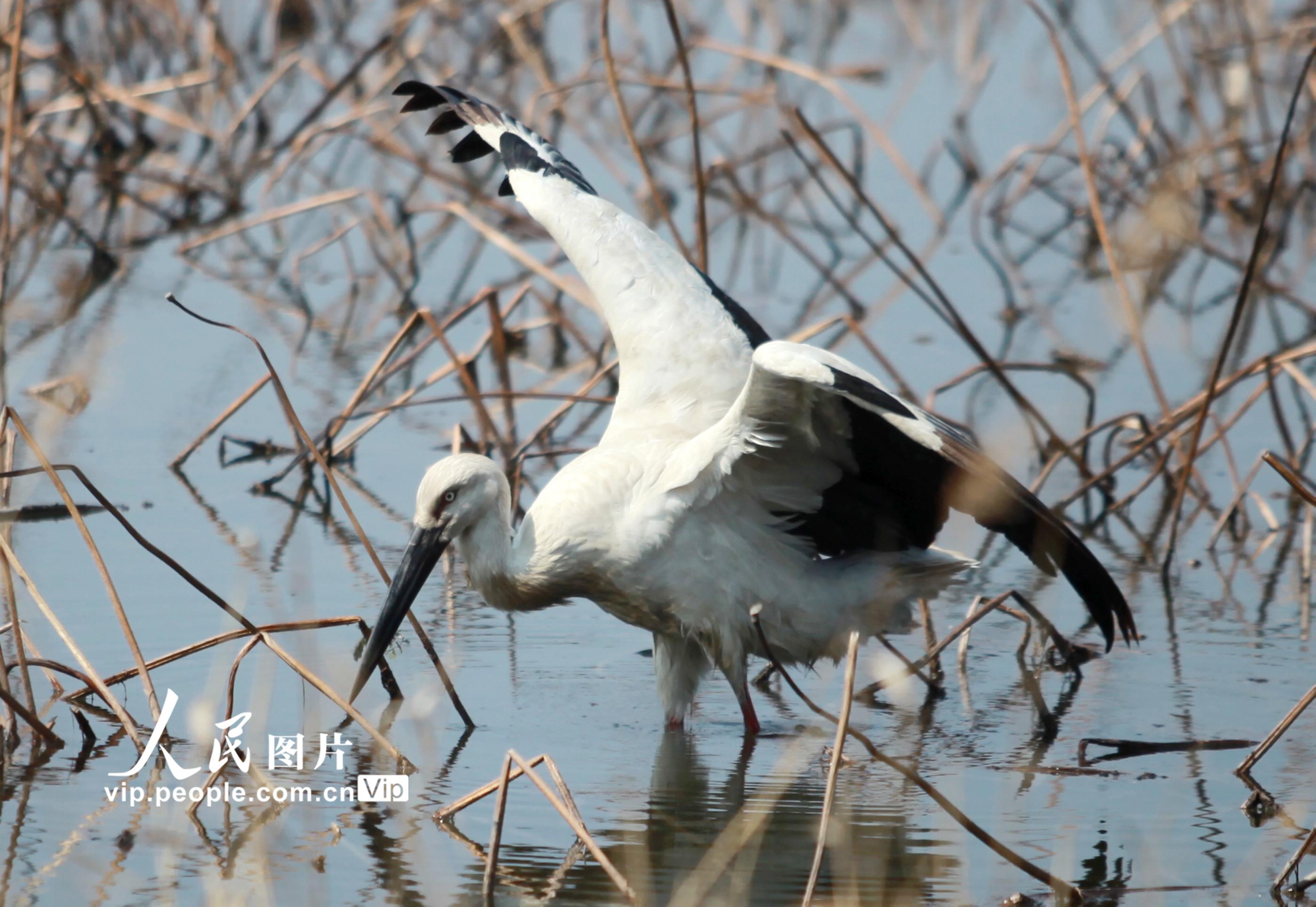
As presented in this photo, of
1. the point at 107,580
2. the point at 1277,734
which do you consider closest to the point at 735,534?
the point at 1277,734

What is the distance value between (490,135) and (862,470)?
2.24 m

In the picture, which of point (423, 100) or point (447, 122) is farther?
point (447, 122)

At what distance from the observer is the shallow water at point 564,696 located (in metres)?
3.97

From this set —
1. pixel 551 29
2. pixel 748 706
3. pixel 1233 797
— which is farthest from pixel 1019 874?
pixel 551 29

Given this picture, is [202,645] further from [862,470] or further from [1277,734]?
[1277,734]

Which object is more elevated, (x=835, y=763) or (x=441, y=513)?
(x=441, y=513)

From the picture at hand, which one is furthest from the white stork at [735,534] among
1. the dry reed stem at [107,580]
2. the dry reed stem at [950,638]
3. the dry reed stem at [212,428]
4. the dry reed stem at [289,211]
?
the dry reed stem at [289,211]

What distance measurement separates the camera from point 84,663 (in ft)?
14.3

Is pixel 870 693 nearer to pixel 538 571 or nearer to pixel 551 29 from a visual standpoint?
pixel 538 571

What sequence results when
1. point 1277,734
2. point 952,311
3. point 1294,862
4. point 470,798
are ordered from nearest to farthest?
point 1294,862 → point 470,798 → point 1277,734 → point 952,311

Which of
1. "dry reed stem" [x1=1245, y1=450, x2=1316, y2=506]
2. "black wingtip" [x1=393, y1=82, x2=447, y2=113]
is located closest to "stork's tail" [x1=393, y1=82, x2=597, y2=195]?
"black wingtip" [x1=393, y1=82, x2=447, y2=113]

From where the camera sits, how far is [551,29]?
1407 centimetres

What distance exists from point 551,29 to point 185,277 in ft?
17.0

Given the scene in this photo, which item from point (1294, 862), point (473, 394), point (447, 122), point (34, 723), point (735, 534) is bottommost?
point (1294, 862)
